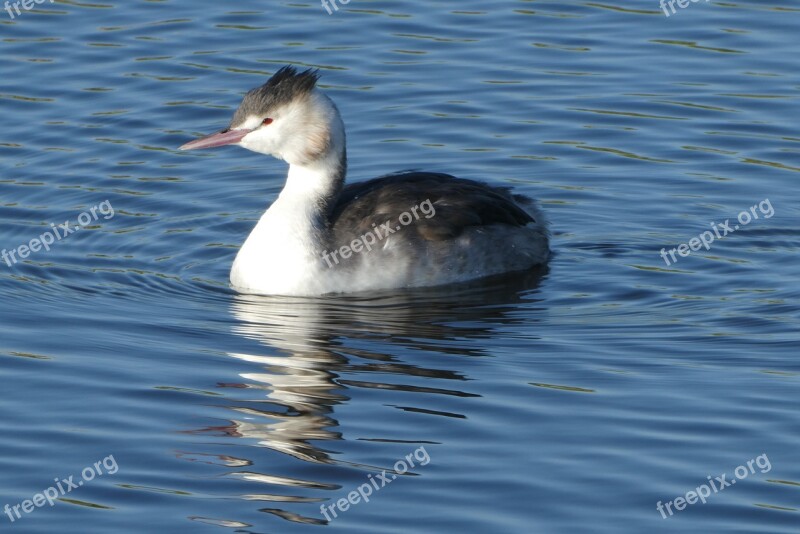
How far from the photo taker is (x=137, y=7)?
18.7 metres

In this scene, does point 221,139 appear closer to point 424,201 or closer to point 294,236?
point 294,236

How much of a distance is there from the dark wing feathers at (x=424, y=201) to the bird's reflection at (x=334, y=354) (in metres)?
0.47

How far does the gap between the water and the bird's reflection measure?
0.10 ft

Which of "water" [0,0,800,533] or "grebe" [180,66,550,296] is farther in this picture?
"grebe" [180,66,550,296]

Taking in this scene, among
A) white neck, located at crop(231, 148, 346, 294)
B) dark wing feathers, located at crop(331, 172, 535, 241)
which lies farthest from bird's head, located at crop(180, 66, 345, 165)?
dark wing feathers, located at crop(331, 172, 535, 241)

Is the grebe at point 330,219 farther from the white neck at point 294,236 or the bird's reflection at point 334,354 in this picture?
the bird's reflection at point 334,354

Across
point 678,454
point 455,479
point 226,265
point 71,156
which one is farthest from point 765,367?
point 71,156

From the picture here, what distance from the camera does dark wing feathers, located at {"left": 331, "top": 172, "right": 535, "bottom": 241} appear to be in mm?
12742

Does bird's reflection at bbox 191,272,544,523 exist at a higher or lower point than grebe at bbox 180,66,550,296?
lower

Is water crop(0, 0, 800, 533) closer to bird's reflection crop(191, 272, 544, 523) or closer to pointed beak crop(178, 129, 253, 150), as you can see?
bird's reflection crop(191, 272, 544, 523)

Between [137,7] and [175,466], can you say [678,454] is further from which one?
[137,7]

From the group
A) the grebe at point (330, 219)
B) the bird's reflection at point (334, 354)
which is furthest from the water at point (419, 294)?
the grebe at point (330, 219)

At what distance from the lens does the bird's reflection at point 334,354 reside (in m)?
9.60

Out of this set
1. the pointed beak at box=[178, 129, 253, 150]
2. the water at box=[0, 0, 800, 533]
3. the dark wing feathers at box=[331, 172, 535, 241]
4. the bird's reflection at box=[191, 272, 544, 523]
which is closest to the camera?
the water at box=[0, 0, 800, 533]
